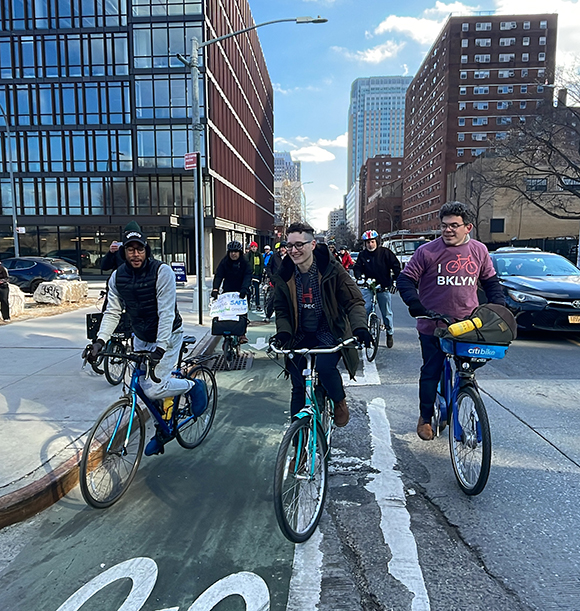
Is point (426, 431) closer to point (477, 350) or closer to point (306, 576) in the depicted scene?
point (477, 350)

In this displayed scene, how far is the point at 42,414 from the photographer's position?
4891mm

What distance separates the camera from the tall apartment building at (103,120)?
109ft

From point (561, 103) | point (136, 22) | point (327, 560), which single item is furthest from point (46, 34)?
point (327, 560)

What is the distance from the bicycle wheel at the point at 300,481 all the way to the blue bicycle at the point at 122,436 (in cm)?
132

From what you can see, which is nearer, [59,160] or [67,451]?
[67,451]

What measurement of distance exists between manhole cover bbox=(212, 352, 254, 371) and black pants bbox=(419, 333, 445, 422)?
388cm

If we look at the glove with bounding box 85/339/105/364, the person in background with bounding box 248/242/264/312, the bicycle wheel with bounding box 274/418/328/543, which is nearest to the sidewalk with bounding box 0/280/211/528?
the glove with bounding box 85/339/105/364

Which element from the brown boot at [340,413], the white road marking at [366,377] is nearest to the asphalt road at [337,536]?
the brown boot at [340,413]

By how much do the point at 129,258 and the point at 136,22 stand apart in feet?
120

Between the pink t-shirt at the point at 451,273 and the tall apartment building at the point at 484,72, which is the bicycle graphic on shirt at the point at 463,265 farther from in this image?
the tall apartment building at the point at 484,72

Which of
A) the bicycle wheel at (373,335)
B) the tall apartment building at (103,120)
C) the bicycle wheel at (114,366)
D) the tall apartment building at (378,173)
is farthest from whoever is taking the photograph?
the tall apartment building at (378,173)

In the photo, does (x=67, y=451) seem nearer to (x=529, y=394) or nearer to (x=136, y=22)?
(x=529, y=394)

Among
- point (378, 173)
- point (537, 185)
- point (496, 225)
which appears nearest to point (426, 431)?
point (537, 185)

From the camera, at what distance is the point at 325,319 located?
3627mm
